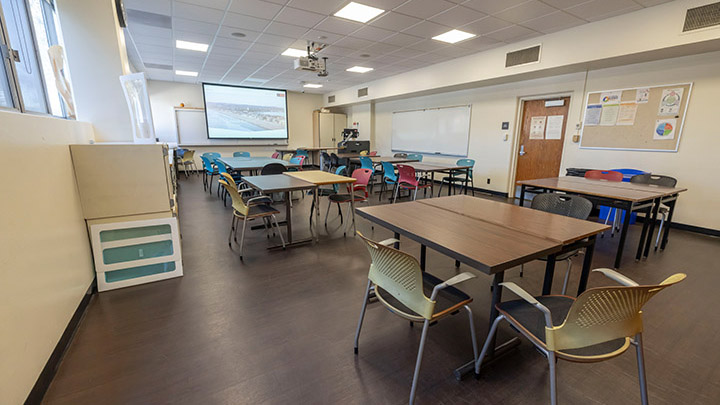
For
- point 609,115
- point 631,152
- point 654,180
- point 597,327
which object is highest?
point 609,115

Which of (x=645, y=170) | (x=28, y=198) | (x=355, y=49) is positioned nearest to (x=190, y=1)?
(x=355, y=49)

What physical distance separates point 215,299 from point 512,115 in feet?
20.6

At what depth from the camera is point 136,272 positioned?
2.56 m

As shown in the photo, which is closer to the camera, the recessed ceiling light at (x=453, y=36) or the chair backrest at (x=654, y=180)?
the chair backrest at (x=654, y=180)

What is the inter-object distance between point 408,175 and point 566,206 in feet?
9.52

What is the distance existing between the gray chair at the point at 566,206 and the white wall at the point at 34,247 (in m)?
3.06

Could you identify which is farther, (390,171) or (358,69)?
(358,69)

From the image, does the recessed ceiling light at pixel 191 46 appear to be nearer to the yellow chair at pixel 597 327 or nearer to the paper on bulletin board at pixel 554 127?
the yellow chair at pixel 597 327

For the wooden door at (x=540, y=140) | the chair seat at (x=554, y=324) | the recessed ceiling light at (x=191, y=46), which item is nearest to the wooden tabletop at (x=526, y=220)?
the chair seat at (x=554, y=324)

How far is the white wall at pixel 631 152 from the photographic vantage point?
152 inches

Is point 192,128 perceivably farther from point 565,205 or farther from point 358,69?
point 565,205

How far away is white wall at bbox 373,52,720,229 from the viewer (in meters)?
3.87

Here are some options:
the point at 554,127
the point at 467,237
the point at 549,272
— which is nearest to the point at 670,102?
the point at 554,127

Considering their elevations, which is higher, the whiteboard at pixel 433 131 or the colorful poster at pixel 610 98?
the colorful poster at pixel 610 98
